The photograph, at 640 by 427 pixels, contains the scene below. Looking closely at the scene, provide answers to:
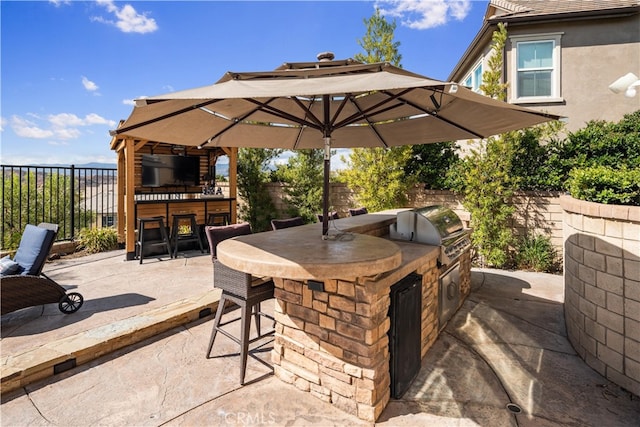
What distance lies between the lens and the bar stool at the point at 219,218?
753 centimetres

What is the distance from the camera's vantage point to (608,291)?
2975 millimetres

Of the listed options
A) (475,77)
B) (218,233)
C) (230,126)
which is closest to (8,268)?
(218,233)

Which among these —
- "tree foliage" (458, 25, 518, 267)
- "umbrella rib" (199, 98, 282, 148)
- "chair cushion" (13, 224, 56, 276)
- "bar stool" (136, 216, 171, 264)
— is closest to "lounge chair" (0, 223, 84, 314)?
"chair cushion" (13, 224, 56, 276)

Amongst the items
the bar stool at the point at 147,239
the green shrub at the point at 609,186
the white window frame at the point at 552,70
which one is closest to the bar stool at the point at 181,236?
the bar stool at the point at 147,239

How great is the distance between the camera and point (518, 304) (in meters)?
4.60

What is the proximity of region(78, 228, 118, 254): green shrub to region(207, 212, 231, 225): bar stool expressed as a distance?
2225 mm

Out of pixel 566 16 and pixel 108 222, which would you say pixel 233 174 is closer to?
pixel 108 222

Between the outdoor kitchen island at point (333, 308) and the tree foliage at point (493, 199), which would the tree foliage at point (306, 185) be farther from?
the outdoor kitchen island at point (333, 308)

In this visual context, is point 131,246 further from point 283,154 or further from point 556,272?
point 556,272

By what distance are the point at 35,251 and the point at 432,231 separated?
475 centimetres

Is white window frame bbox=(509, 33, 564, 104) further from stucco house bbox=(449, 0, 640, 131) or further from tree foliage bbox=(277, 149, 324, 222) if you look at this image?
tree foliage bbox=(277, 149, 324, 222)

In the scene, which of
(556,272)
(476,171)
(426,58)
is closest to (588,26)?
(426,58)

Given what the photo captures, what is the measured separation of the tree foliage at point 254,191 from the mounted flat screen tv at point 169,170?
4.85ft

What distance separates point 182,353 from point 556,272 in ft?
23.8
